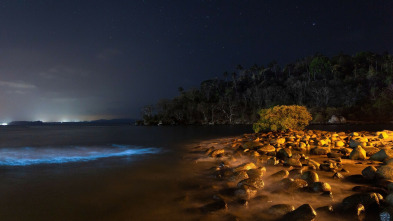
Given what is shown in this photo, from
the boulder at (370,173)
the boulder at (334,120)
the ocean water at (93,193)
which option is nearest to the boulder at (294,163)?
the boulder at (370,173)

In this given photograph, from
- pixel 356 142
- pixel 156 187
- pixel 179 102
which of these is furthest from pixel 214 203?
pixel 179 102

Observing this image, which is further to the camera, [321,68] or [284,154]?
[321,68]

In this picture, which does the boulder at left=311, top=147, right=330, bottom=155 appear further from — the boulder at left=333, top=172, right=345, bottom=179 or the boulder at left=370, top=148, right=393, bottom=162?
the boulder at left=333, top=172, right=345, bottom=179

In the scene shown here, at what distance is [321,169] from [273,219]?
18.4 ft

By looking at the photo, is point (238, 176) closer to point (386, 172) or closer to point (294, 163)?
point (294, 163)

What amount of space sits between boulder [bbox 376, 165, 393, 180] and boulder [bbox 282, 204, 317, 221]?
4.15m

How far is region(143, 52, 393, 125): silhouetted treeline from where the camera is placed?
83250mm

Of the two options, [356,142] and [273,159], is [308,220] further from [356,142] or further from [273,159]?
[356,142]

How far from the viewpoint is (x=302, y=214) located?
576 cm

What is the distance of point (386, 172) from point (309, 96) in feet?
389

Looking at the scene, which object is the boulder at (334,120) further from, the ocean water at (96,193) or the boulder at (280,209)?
the boulder at (280,209)

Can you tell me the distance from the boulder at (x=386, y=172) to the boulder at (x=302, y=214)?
4.15 meters

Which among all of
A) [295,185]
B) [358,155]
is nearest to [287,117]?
[358,155]

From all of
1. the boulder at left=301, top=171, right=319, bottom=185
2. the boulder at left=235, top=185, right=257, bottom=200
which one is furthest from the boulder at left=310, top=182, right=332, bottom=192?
the boulder at left=235, top=185, right=257, bottom=200
